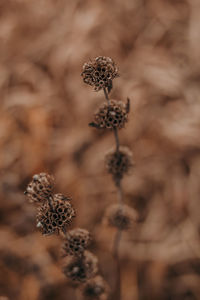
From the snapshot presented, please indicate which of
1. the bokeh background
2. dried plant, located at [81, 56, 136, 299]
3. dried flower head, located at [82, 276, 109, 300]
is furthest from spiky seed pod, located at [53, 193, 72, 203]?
the bokeh background

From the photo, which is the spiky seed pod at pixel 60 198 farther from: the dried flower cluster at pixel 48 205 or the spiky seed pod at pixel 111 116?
the spiky seed pod at pixel 111 116

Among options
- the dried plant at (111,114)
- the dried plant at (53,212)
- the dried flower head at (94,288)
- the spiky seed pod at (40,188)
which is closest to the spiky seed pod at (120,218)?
the dried plant at (111,114)

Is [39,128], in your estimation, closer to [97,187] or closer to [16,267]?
[97,187]

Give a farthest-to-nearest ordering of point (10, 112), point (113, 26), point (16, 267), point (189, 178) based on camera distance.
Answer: point (113, 26) < point (10, 112) < point (189, 178) < point (16, 267)

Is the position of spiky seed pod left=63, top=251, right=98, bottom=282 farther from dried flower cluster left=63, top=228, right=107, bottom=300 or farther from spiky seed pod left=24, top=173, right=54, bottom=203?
spiky seed pod left=24, top=173, right=54, bottom=203

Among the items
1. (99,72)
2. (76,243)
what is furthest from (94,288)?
(99,72)

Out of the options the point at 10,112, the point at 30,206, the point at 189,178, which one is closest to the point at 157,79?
the point at 189,178
